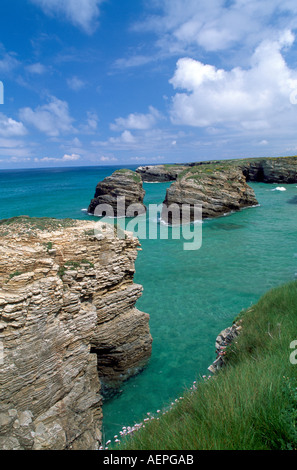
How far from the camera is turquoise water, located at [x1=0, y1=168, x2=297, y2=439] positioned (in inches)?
406

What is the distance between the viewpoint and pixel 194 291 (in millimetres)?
18406

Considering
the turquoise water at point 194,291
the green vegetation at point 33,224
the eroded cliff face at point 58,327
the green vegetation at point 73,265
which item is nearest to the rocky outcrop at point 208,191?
the turquoise water at point 194,291

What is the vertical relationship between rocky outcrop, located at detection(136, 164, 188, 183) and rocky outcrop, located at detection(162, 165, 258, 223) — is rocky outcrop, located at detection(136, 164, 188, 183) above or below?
above

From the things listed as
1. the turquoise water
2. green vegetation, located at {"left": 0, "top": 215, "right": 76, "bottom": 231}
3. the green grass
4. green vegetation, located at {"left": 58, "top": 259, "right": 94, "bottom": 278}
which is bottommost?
the turquoise water

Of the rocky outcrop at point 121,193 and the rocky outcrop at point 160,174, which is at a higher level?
the rocky outcrop at point 160,174

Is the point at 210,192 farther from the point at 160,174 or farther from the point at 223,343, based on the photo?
the point at 160,174

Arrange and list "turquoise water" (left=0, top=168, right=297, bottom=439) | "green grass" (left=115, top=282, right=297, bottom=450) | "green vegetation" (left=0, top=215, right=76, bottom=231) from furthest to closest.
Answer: "turquoise water" (left=0, top=168, right=297, bottom=439) → "green vegetation" (left=0, top=215, right=76, bottom=231) → "green grass" (left=115, top=282, right=297, bottom=450)

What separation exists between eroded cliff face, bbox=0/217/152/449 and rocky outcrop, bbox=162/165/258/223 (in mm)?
30040

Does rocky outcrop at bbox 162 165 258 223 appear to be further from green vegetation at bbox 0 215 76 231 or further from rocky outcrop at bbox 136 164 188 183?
rocky outcrop at bbox 136 164 188 183

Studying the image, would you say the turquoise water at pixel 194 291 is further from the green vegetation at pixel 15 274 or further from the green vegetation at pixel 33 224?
the green vegetation at pixel 33 224

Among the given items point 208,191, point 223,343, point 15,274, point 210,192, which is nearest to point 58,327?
point 15,274

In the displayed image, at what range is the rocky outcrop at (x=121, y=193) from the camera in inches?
1767

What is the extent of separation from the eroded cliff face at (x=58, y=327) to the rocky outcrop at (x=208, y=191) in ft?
98.6

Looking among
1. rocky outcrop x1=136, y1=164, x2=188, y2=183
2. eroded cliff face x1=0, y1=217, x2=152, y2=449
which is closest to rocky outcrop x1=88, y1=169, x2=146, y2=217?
eroded cliff face x1=0, y1=217, x2=152, y2=449
